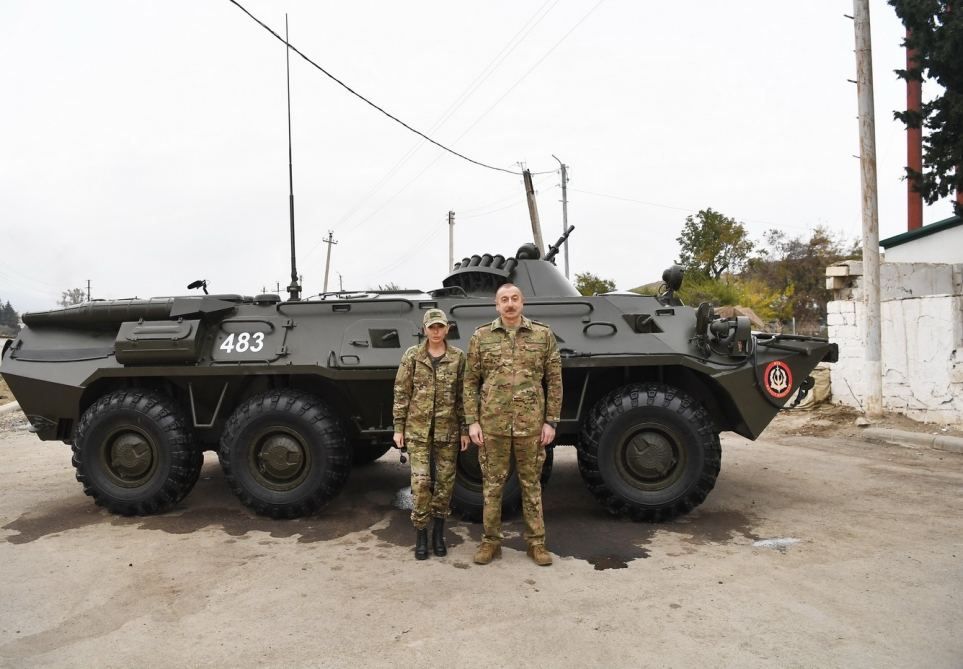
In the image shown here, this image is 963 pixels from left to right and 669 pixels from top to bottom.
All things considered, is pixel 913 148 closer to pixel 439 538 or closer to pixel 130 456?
pixel 439 538

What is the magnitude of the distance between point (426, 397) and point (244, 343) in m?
1.76

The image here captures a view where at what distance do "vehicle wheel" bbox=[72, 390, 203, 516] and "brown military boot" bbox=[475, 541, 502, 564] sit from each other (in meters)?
2.40

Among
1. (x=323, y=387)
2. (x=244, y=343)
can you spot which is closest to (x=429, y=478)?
(x=323, y=387)

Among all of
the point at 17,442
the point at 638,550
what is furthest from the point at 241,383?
the point at 17,442

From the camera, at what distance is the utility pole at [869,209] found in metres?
8.76

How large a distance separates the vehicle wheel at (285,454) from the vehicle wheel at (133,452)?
425 millimetres

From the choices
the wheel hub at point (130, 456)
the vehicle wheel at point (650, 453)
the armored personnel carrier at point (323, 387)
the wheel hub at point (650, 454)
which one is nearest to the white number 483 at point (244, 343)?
the armored personnel carrier at point (323, 387)

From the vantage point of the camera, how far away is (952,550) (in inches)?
163

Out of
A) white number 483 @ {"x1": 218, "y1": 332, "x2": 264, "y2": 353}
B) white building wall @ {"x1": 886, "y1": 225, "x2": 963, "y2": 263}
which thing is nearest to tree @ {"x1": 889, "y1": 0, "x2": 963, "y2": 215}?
white building wall @ {"x1": 886, "y1": 225, "x2": 963, "y2": 263}

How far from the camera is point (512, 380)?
4.01 m

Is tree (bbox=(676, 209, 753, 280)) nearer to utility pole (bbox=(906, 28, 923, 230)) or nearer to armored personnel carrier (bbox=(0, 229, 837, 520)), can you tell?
utility pole (bbox=(906, 28, 923, 230))

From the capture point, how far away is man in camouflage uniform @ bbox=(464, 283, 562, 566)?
4.00m

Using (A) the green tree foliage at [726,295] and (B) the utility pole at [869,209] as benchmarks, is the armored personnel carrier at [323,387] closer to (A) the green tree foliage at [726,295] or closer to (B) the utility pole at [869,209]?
(B) the utility pole at [869,209]

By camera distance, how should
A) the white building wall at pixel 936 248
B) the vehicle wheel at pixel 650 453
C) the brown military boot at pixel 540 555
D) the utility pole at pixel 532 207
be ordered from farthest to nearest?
the utility pole at pixel 532 207 → the white building wall at pixel 936 248 → the vehicle wheel at pixel 650 453 → the brown military boot at pixel 540 555
